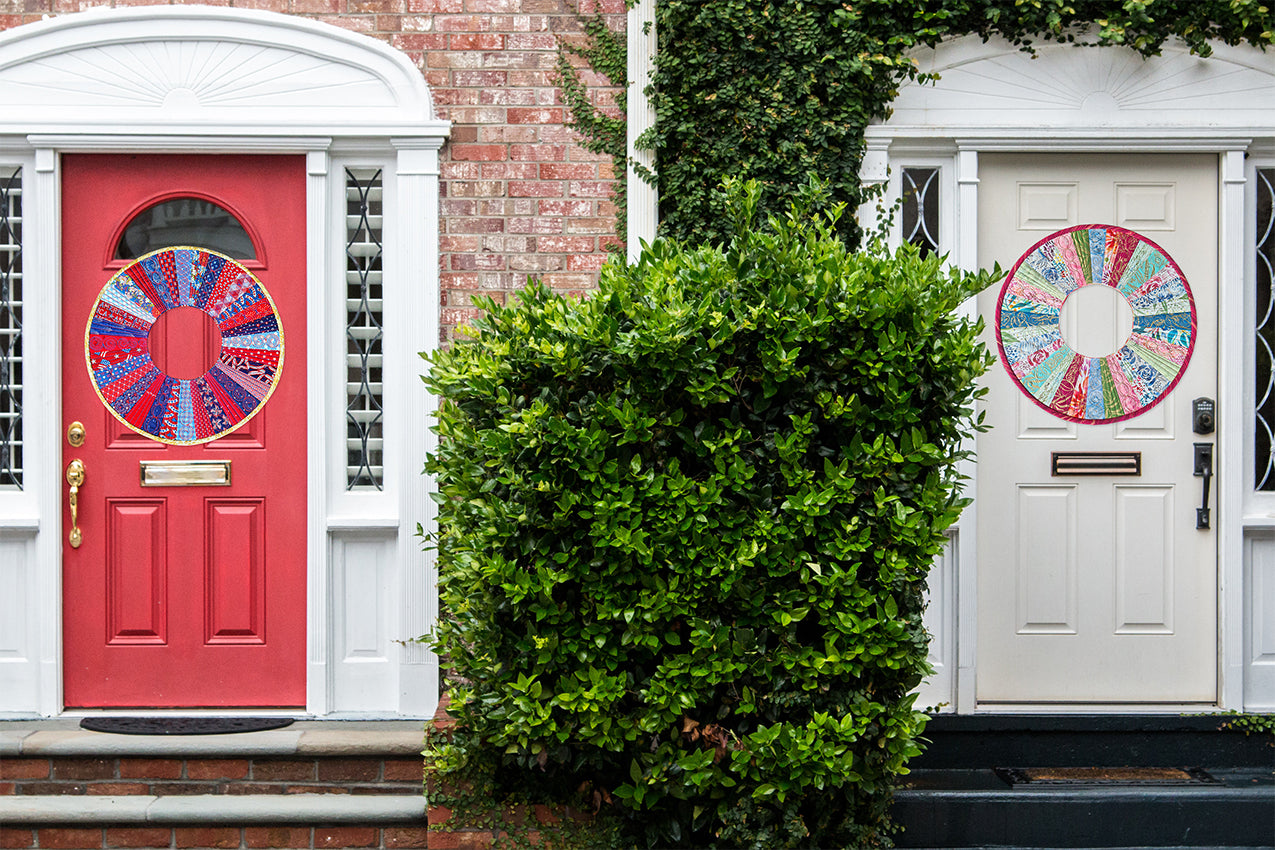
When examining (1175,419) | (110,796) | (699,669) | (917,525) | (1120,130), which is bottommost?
(110,796)

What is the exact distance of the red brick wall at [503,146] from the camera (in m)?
4.46

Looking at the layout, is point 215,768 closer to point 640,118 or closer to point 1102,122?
point 640,118

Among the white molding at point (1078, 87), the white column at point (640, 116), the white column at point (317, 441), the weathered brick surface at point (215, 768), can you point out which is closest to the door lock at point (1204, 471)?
the white molding at point (1078, 87)

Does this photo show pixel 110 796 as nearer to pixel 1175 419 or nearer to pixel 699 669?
pixel 699 669

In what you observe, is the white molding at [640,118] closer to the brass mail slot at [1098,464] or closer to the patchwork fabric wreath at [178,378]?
the patchwork fabric wreath at [178,378]

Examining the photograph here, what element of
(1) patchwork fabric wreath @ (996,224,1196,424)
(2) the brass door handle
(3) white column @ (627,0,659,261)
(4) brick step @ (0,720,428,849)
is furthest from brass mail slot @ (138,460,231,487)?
(1) patchwork fabric wreath @ (996,224,1196,424)

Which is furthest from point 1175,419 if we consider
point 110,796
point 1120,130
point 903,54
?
point 110,796

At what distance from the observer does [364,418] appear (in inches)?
178

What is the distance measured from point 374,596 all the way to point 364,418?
2.53 ft

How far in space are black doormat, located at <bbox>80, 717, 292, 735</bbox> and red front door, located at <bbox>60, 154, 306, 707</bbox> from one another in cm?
12

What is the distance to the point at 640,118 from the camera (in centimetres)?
440

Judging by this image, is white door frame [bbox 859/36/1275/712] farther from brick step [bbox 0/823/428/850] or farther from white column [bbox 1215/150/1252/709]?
brick step [bbox 0/823/428/850]

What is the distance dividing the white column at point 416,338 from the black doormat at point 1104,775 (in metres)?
2.52

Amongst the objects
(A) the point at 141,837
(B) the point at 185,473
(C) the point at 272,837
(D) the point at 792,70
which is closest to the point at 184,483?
(B) the point at 185,473
